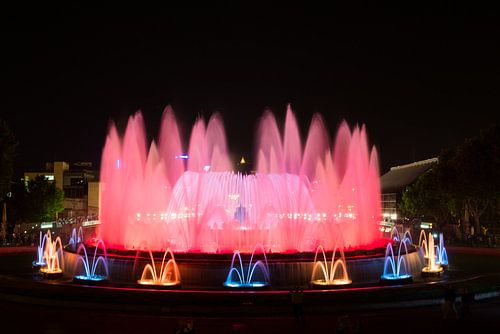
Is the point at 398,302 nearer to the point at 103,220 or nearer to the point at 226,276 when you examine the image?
the point at 226,276

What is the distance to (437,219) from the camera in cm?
6906

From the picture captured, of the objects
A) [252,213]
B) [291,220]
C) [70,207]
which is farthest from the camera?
[70,207]

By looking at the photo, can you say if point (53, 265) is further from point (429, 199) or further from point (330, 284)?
point (429, 199)

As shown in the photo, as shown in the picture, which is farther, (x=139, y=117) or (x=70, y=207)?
(x=70, y=207)

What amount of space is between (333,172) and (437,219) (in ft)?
118

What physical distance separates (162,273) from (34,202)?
4737 cm

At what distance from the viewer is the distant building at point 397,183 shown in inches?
3590

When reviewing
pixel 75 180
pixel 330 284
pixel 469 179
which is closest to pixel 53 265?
pixel 330 284

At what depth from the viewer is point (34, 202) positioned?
64500 mm

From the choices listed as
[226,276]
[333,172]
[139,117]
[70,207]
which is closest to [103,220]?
[139,117]

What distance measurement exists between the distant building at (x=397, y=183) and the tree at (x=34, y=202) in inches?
1902

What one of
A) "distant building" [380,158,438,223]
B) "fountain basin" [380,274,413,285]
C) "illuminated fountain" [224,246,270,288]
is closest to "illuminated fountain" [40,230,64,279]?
"illuminated fountain" [224,246,270,288]

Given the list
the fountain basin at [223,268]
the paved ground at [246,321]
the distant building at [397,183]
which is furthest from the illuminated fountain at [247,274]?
the distant building at [397,183]

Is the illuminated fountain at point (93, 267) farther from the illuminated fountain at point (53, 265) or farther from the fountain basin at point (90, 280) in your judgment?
the illuminated fountain at point (53, 265)
